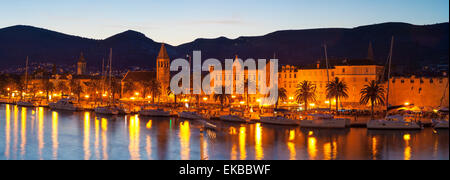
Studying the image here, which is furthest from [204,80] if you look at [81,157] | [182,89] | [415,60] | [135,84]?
[415,60]

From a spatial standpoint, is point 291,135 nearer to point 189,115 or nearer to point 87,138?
point 189,115

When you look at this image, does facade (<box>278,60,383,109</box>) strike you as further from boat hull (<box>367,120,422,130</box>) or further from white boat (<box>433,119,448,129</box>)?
white boat (<box>433,119,448,129</box>)

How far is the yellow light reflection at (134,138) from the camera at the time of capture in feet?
111

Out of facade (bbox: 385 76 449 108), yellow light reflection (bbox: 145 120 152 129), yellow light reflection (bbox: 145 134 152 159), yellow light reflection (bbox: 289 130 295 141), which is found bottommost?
yellow light reflection (bbox: 145 134 152 159)

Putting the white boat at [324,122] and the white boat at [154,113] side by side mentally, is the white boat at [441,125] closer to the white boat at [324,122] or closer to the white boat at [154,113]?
the white boat at [324,122]

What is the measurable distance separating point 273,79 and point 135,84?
100ft

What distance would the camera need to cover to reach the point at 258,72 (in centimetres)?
7888

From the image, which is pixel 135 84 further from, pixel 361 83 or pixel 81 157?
pixel 81 157

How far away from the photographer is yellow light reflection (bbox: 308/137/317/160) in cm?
3325

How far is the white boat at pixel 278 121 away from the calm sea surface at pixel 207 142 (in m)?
1.25

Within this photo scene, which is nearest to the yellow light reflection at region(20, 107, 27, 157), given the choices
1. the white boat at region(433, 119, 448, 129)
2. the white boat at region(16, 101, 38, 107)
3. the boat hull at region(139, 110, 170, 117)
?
the boat hull at region(139, 110, 170, 117)

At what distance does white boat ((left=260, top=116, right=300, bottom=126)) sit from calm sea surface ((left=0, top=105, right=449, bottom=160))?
4.09ft

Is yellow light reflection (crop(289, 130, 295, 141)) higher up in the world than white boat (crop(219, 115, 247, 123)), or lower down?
lower down

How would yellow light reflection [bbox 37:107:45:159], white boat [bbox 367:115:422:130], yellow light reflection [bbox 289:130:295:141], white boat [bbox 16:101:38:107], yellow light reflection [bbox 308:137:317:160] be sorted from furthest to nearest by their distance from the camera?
white boat [bbox 16:101:38:107]
white boat [bbox 367:115:422:130]
yellow light reflection [bbox 289:130:295:141]
yellow light reflection [bbox 37:107:45:159]
yellow light reflection [bbox 308:137:317:160]
